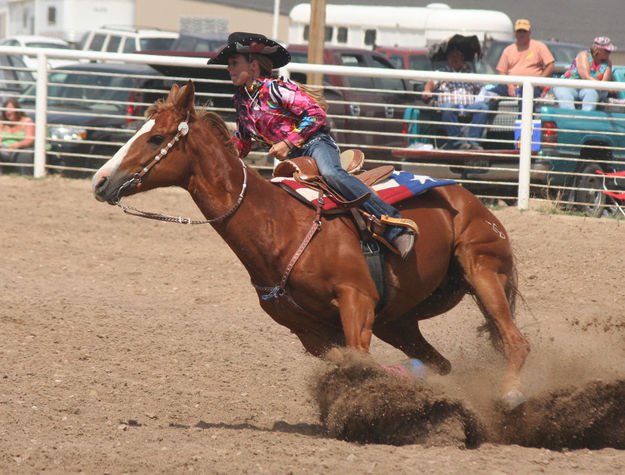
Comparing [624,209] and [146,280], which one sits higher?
[624,209]

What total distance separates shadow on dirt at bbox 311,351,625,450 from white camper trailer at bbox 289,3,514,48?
1893 centimetres

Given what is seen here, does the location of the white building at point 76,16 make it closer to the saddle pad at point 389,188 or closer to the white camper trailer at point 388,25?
the white camper trailer at point 388,25

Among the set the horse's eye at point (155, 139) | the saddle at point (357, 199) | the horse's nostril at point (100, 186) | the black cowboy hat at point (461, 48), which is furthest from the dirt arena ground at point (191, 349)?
the black cowboy hat at point (461, 48)

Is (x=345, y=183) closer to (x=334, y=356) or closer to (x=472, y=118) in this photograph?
(x=334, y=356)

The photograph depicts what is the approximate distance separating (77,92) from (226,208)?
983 cm

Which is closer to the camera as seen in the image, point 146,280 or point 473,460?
point 473,460

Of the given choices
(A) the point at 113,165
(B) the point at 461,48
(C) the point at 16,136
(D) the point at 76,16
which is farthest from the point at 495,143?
(D) the point at 76,16

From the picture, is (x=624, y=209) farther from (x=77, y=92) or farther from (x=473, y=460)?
(x=77, y=92)

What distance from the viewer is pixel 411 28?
24.6 meters

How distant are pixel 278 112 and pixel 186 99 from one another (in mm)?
610

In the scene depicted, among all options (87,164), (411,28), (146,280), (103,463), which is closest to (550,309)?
(146,280)

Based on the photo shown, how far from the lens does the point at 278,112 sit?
559cm

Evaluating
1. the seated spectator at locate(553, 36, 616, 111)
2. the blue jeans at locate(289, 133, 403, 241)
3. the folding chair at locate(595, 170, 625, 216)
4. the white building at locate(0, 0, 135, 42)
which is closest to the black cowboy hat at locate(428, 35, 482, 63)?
the seated spectator at locate(553, 36, 616, 111)

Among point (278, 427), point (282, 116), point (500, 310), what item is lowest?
point (278, 427)
